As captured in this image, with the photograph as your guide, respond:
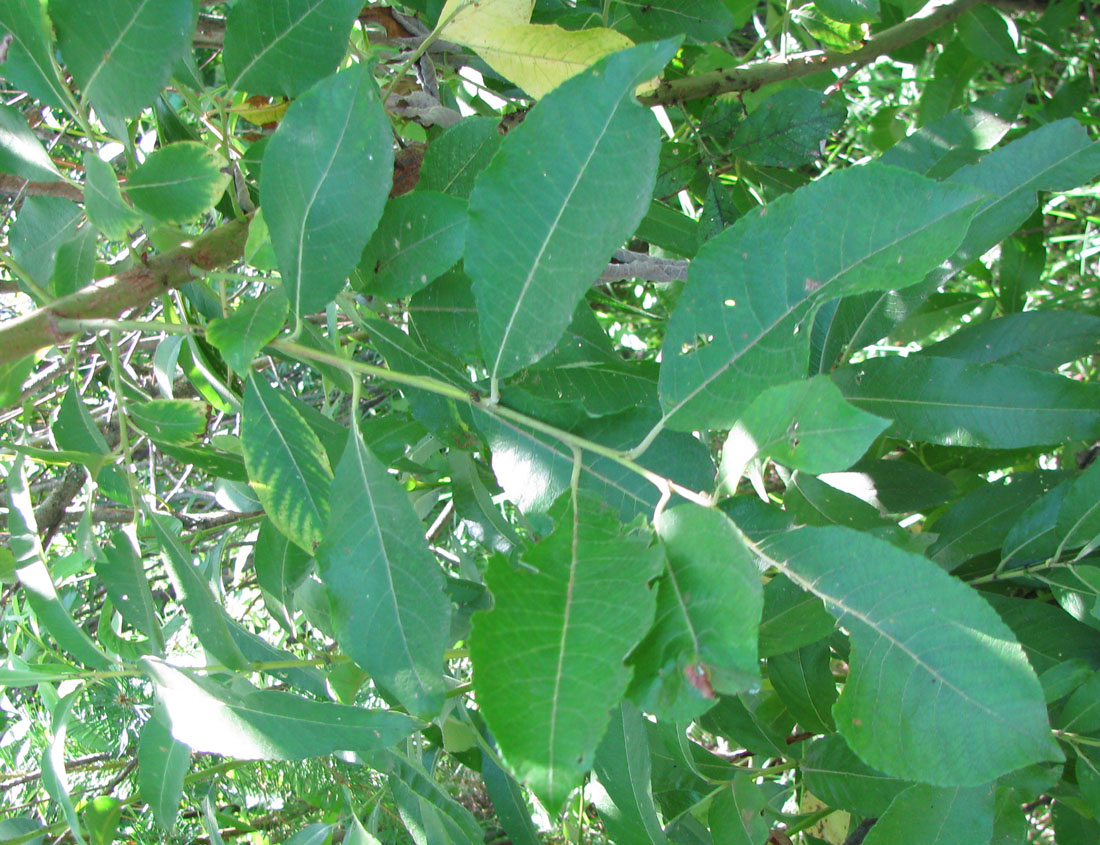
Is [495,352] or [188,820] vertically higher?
[495,352]

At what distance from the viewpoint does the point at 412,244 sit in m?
0.65

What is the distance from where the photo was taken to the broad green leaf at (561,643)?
402mm

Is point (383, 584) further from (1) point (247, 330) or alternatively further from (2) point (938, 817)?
(2) point (938, 817)

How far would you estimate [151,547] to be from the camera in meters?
1.15

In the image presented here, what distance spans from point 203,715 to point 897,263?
59 centimetres

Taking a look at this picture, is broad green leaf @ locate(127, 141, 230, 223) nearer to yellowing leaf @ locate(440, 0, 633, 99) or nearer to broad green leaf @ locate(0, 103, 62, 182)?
broad green leaf @ locate(0, 103, 62, 182)

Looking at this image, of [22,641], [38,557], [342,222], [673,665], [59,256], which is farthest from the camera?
[22,641]

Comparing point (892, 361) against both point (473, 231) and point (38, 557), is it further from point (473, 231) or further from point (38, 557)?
point (38, 557)

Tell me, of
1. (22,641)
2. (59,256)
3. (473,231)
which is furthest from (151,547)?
(473,231)

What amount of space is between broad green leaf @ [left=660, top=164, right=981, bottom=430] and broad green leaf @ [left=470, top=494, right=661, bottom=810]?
12 cm

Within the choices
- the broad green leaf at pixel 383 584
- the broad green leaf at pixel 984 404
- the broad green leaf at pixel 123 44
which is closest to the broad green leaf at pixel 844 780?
the broad green leaf at pixel 984 404

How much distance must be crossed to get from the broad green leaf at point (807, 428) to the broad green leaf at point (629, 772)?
0.31 metres

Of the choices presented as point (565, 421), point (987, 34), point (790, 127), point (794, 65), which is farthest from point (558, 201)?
point (987, 34)

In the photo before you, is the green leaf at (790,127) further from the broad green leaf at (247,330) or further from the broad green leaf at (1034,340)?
the broad green leaf at (247,330)
